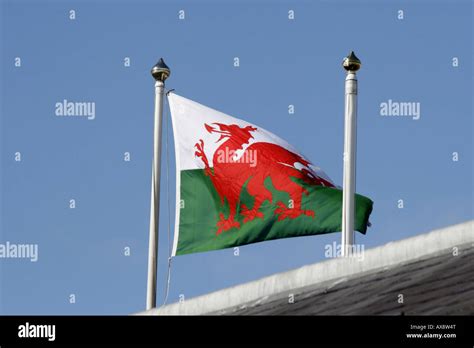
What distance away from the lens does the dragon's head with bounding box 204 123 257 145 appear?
18281 mm

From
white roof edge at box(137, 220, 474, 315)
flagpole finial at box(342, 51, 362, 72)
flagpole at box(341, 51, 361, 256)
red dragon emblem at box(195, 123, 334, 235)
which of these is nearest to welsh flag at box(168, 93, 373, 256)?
red dragon emblem at box(195, 123, 334, 235)

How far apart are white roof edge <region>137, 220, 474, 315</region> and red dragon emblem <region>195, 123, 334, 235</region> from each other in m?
4.96

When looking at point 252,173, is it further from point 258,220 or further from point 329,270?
point 329,270

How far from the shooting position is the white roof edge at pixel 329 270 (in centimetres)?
1098

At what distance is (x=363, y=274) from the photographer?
1128 centimetres

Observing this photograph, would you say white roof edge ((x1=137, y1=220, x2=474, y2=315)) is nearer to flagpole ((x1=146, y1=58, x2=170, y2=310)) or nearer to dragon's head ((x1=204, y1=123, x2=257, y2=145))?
flagpole ((x1=146, y1=58, x2=170, y2=310))

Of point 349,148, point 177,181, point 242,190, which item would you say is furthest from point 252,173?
point 349,148

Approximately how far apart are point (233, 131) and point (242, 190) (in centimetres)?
102

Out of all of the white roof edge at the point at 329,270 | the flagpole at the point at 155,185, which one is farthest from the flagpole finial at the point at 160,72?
the white roof edge at the point at 329,270

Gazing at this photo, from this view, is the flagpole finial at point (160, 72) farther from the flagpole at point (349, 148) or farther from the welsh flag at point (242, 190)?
the flagpole at point (349, 148)

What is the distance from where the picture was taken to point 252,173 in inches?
704

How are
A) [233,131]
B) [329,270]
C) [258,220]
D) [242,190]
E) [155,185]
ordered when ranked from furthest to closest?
[155,185], [233,131], [242,190], [258,220], [329,270]

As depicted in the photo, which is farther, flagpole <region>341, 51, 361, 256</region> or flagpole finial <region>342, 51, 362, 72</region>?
flagpole finial <region>342, 51, 362, 72</region>
